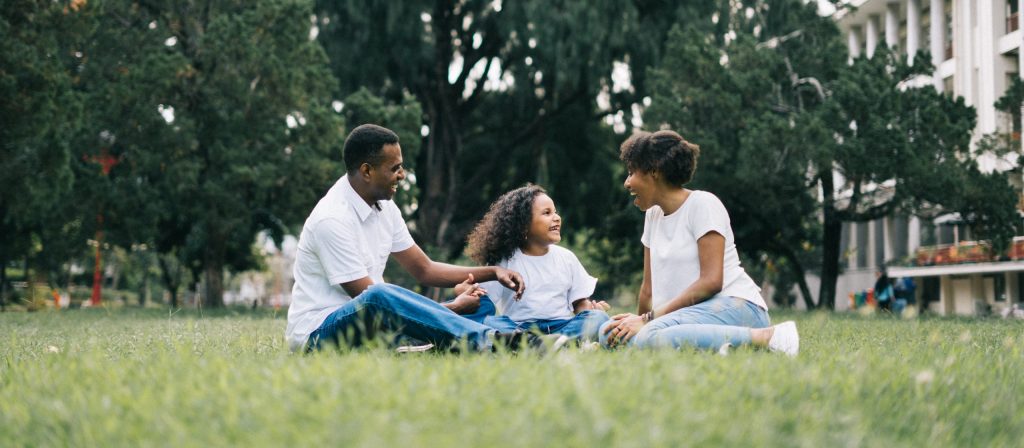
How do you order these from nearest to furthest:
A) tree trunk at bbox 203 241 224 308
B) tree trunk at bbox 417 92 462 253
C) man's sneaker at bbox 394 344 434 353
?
man's sneaker at bbox 394 344 434 353
tree trunk at bbox 203 241 224 308
tree trunk at bbox 417 92 462 253

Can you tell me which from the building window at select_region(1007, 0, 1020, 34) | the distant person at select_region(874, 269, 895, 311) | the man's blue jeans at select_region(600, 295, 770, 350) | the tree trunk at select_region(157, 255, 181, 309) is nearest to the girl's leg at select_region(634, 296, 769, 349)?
the man's blue jeans at select_region(600, 295, 770, 350)

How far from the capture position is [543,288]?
7340 millimetres

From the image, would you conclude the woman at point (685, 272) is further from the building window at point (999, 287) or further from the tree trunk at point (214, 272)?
the building window at point (999, 287)

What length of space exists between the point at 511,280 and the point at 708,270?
128 centimetres

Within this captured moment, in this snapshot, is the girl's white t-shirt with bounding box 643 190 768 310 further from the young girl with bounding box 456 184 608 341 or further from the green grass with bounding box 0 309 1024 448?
the green grass with bounding box 0 309 1024 448

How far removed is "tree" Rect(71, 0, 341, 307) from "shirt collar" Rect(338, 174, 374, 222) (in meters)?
16.4

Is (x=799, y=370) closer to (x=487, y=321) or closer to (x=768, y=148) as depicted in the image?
(x=487, y=321)

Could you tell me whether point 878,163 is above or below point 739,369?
above

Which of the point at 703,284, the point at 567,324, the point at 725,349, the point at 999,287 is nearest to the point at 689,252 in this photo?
the point at 703,284

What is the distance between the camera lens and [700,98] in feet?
79.9

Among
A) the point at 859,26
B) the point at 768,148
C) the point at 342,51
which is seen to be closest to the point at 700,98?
the point at 768,148

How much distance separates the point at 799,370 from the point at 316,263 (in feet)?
9.81

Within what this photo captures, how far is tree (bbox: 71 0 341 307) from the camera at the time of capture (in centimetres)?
2294

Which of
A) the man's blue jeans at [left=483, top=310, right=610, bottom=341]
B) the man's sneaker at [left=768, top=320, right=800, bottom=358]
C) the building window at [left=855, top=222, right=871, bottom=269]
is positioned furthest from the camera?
the building window at [left=855, top=222, right=871, bottom=269]
